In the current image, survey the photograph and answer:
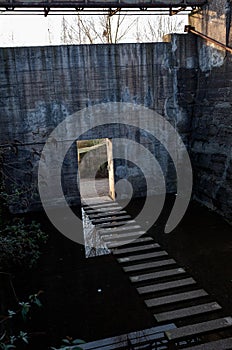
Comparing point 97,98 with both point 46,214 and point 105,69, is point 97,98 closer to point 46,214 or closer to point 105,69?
point 105,69

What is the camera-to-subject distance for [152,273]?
5352mm

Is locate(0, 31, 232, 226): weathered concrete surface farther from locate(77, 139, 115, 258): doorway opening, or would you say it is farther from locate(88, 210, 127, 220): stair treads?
locate(88, 210, 127, 220): stair treads

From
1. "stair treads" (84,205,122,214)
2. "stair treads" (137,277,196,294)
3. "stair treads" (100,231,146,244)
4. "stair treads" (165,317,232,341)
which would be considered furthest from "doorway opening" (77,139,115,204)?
"stair treads" (165,317,232,341)

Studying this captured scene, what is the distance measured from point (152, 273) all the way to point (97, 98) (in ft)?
15.3

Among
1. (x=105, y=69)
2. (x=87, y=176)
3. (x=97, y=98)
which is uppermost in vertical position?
(x=105, y=69)

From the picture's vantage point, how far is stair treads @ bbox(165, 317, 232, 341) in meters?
3.86

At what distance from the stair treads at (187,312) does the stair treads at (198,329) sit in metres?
0.20

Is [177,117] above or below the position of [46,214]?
above

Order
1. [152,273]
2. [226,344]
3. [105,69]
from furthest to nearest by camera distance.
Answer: [105,69], [152,273], [226,344]

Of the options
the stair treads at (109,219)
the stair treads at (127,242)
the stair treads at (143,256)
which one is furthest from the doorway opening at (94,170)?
the stair treads at (143,256)

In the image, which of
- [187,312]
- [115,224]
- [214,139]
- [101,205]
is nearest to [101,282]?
[187,312]

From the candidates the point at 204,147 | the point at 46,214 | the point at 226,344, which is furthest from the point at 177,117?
the point at 226,344

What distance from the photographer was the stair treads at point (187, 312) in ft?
13.8

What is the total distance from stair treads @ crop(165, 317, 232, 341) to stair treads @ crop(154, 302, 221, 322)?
197mm
